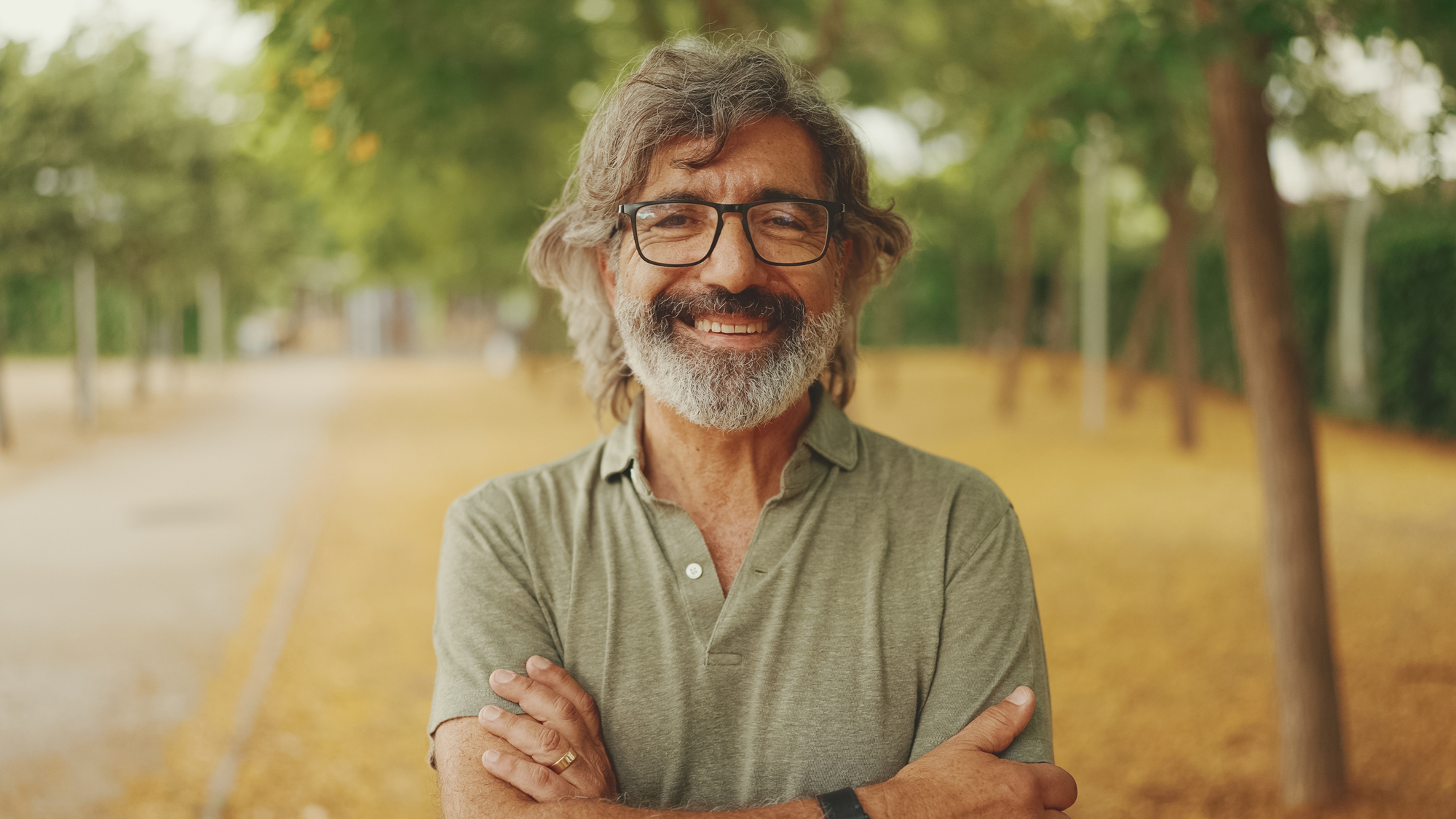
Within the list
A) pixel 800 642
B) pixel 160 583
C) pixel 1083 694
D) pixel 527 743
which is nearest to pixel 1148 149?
pixel 1083 694

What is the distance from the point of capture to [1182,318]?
13.8 m

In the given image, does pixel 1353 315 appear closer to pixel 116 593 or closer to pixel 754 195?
pixel 116 593

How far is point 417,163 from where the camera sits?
25.7 ft

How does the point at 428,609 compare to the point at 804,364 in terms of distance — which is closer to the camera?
the point at 804,364

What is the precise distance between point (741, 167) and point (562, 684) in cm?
96

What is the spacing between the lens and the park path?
4875 millimetres

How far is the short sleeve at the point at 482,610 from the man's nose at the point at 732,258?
0.58m

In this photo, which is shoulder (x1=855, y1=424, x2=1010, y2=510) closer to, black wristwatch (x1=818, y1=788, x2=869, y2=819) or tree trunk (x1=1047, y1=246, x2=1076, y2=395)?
black wristwatch (x1=818, y1=788, x2=869, y2=819)

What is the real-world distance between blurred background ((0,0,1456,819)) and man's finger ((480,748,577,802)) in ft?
4.19

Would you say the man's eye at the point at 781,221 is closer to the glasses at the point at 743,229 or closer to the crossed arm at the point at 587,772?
the glasses at the point at 743,229

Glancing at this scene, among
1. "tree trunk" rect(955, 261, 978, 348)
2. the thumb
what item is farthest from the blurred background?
"tree trunk" rect(955, 261, 978, 348)

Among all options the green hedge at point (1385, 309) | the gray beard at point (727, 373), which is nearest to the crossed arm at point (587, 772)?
the gray beard at point (727, 373)

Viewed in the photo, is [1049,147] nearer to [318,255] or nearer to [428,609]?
[428,609]

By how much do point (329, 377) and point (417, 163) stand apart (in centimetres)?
2668
